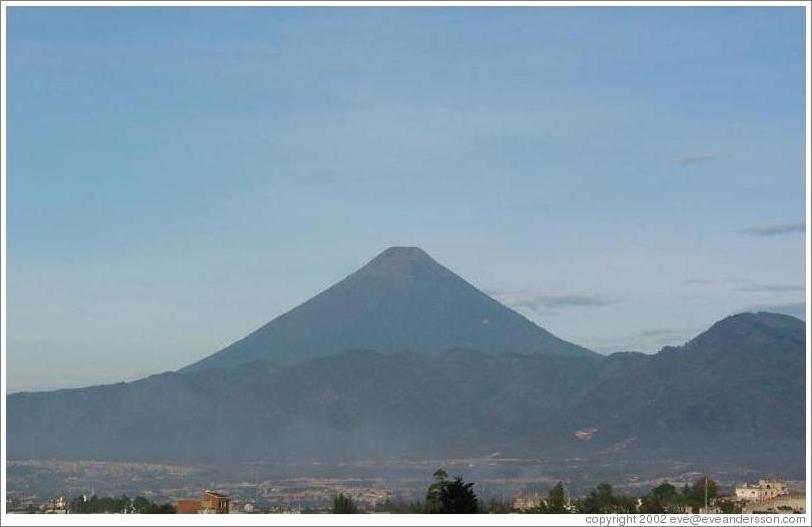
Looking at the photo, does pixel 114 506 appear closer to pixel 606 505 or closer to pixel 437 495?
pixel 606 505

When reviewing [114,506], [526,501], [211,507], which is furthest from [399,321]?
[211,507]

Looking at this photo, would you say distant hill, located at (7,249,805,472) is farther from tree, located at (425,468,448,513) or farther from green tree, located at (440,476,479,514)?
green tree, located at (440,476,479,514)

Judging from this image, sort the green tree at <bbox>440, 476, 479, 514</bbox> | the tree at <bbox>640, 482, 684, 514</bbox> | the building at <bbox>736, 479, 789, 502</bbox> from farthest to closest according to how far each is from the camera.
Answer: the building at <bbox>736, 479, 789, 502</bbox> < the tree at <bbox>640, 482, 684, 514</bbox> < the green tree at <bbox>440, 476, 479, 514</bbox>

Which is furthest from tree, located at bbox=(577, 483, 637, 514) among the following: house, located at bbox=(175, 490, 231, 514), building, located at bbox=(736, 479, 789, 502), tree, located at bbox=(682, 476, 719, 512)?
house, located at bbox=(175, 490, 231, 514)

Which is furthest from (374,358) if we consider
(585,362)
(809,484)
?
(809,484)

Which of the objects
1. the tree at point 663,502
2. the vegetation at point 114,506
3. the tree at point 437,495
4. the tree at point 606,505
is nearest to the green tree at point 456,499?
the tree at point 437,495

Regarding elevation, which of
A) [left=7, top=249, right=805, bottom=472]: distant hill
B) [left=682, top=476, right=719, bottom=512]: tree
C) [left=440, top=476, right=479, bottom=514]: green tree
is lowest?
[left=440, top=476, right=479, bottom=514]: green tree
